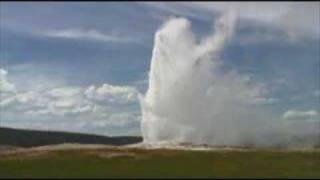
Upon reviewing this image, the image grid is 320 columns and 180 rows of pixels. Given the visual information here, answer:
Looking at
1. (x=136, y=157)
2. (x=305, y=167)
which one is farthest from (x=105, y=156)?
(x=305, y=167)

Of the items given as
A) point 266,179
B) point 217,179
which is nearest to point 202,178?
point 217,179

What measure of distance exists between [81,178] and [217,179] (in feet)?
43.4

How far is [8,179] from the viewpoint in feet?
203

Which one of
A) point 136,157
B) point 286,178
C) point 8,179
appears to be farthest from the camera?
point 136,157

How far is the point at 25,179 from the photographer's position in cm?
6275

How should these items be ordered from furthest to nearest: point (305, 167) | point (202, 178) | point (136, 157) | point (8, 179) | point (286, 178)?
point (136, 157) → point (305, 167) → point (286, 178) → point (202, 178) → point (8, 179)

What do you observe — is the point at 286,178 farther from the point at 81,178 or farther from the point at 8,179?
the point at 8,179

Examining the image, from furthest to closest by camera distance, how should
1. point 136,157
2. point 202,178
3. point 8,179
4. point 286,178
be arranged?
point 136,157 → point 286,178 → point 202,178 → point 8,179

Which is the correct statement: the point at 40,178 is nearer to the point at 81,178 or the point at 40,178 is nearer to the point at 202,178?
the point at 81,178

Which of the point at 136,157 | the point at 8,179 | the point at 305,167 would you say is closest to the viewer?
the point at 8,179

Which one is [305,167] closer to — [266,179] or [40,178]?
[266,179]

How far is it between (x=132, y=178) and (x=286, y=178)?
17316 millimetres

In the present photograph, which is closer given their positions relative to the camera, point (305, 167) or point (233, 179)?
point (233, 179)

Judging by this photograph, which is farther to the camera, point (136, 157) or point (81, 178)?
point (136, 157)
